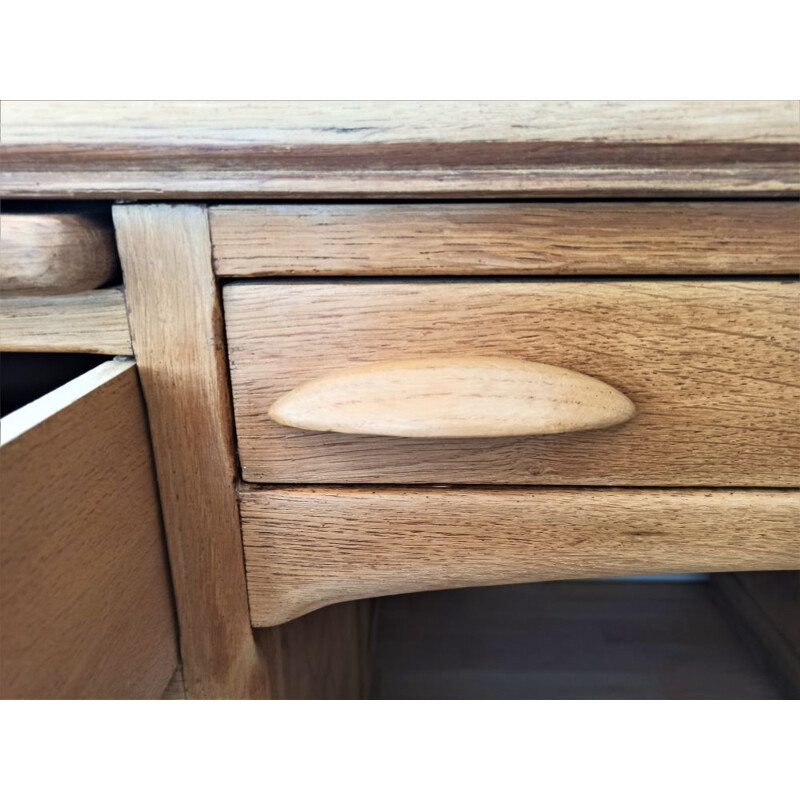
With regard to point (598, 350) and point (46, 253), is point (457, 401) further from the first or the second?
point (46, 253)

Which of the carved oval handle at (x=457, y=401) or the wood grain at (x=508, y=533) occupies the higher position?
the carved oval handle at (x=457, y=401)

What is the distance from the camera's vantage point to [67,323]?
0.31m

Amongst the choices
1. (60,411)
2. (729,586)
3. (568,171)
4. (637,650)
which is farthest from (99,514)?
(729,586)

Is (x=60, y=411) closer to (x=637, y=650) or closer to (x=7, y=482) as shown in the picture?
(x=7, y=482)

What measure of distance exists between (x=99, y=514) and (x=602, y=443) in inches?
9.8

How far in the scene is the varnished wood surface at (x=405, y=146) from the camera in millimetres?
269

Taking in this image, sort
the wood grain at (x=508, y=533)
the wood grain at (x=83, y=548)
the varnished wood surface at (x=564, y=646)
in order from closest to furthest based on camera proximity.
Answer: the wood grain at (x=83, y=548) < the wood grain at (x=508, y=533) < the varnished wood surface at (x=564, y=646)

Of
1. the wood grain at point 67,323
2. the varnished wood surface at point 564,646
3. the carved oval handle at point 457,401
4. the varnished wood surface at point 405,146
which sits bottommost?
the varnished wood surface at point 564,646

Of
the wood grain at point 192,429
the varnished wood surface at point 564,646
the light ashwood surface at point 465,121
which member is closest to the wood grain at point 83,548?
the wood grain at point 192,429

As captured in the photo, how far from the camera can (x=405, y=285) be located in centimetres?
31

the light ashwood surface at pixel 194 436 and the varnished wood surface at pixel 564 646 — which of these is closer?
the light ashwood surface at pixel 194 436

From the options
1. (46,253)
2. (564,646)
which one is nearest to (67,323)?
(46,253)

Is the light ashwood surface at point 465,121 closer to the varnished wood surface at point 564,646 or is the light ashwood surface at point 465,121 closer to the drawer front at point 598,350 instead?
the drawer front at point 598,350

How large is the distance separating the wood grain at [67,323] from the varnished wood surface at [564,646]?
0.57m
